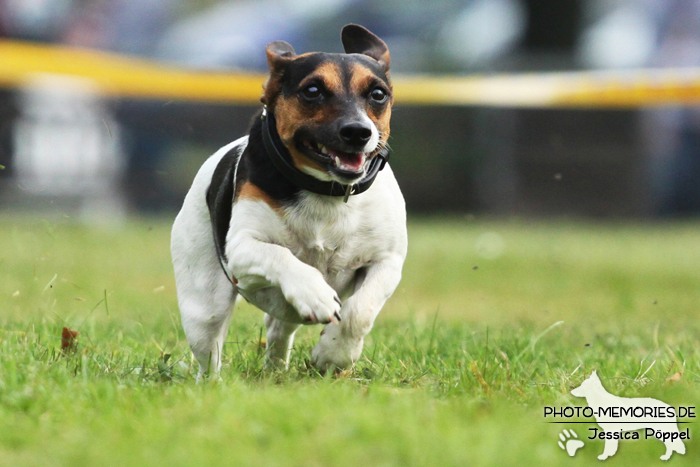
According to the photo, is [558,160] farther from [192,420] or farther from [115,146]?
[192,420]

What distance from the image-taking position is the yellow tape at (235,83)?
→ 1348 cm

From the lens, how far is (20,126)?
1393 centimetres

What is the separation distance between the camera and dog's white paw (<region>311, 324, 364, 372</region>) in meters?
3.28

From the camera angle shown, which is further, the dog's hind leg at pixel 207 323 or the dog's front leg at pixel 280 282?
the dog's hind leg at pixel 207 323

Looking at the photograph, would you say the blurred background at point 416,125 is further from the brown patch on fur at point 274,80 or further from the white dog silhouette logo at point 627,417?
the white dog silhouette logo at point 627,417

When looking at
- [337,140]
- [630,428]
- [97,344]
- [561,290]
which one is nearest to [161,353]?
[97,344]

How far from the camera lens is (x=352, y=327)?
10.7 feet

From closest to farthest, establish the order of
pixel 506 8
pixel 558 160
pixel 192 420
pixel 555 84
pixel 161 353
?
1. pixel 192 420
2. pixel 161 353
3. pixel 555 84
4. pixel 558 160
5. pixel 506 8

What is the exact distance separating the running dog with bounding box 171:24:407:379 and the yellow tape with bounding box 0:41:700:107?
32.6ft

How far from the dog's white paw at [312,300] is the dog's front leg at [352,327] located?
181 mm

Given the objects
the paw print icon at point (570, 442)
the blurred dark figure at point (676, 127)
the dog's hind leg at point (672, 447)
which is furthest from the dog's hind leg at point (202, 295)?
the blurred dark figure at point (676, 127)

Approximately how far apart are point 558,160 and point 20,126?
8.57m

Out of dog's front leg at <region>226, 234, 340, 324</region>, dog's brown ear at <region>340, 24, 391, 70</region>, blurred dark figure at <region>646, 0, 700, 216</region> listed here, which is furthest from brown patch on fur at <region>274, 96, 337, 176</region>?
blurred dark figure at <region>646, 0, 700, 216</region>

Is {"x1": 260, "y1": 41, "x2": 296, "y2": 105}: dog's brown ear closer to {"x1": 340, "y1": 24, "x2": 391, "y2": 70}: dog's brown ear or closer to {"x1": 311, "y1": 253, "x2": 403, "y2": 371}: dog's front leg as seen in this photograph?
{"x1": 340, "y1": 24, "x2": 391, "y2": 70}: dog's brown ear
